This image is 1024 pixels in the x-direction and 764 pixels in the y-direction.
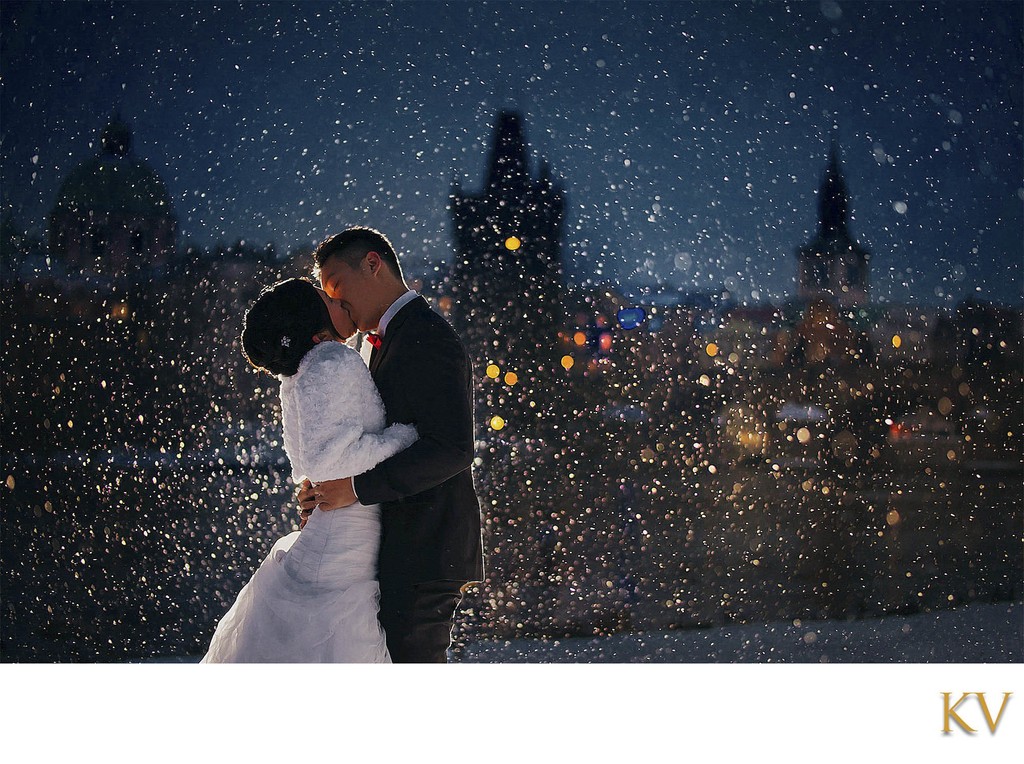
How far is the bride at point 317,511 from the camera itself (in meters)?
1.53

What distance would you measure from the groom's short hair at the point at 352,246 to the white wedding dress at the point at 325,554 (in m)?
0.21

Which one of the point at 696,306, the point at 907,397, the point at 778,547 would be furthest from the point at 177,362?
the point at 907,397

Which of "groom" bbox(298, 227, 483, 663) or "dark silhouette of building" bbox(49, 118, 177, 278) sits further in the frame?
"dark silhouette of building" bbox(49, 118, 177, 278)

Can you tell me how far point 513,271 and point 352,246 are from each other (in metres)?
15.4

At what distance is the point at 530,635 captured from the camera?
5.77m

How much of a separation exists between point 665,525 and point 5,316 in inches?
369

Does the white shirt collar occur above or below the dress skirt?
above

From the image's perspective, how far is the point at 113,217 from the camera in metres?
12.2

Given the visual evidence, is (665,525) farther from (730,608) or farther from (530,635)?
(530,635)

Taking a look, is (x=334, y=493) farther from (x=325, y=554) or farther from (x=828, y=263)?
(x=828, y=263)

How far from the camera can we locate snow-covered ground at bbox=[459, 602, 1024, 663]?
443 cm
